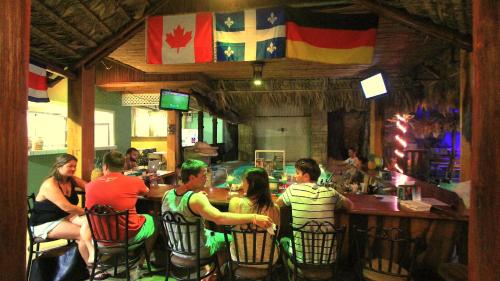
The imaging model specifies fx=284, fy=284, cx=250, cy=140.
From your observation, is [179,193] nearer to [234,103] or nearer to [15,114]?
[15,114]

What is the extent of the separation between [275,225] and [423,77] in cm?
568

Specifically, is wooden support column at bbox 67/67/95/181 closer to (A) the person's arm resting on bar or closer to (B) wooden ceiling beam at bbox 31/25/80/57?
(B) wooden ceiling beam at bbox 31/25/80/57

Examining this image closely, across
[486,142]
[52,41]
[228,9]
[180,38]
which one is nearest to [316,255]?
[486,142]

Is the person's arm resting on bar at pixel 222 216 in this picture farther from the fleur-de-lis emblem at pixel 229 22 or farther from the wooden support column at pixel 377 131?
the wooden support column at pixel 377 131

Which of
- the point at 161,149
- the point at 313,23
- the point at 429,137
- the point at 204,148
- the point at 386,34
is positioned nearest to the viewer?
the point at 313,23

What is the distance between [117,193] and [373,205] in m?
2.91

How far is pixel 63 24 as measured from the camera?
144 inches

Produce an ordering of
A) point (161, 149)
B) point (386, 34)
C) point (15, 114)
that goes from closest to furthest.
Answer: point (15, 114) → point (386, 34) → point (161, 149)

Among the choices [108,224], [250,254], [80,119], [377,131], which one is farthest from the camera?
[377,131]

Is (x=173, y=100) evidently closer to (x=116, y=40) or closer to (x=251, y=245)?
(x=116, y=40)

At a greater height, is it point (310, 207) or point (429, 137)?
point (429, 137)

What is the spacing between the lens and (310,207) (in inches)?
104

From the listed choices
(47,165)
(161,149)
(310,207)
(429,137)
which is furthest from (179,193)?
(429,137)

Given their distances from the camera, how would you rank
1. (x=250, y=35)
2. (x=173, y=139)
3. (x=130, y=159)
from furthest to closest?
(x=173, y=139), (x=130, y=159), (x=250, y=35)
